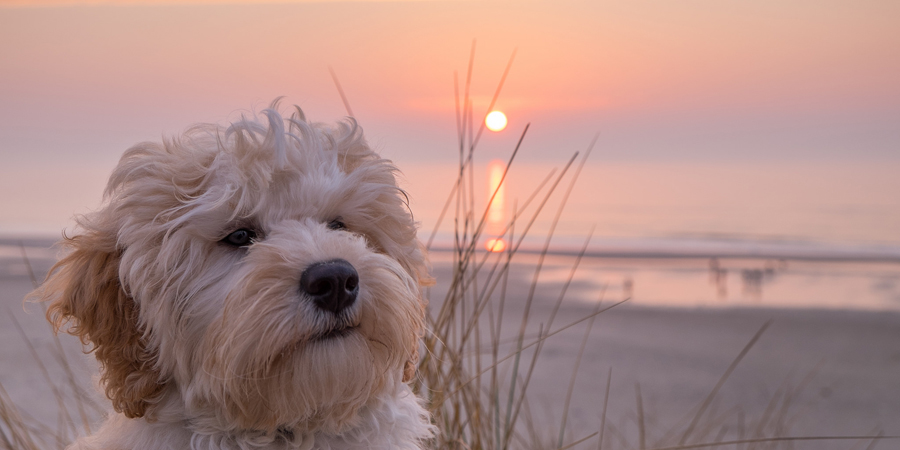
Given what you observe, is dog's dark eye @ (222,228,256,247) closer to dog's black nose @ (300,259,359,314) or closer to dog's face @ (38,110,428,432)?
dog's face @ (38,110,428,432)

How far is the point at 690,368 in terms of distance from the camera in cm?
753

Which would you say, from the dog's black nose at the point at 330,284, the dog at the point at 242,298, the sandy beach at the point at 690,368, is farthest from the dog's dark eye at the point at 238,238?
the sandy beach at the point at 690,368

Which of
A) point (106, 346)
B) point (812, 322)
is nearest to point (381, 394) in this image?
point (106, 346)

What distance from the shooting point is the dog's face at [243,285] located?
2.02 metres

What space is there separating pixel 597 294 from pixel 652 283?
1241 mm

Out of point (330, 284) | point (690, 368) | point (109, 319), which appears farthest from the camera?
point (690, 368)

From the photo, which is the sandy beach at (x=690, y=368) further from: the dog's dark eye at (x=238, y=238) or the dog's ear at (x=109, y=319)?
the dog's dark eye at (x=238, y=238)

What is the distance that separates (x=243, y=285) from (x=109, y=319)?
0.56 m

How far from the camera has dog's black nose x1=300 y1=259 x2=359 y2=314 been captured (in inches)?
79.0

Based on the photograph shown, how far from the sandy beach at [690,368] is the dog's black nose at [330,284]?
328cm

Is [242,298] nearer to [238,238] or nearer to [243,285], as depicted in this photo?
[243,285]

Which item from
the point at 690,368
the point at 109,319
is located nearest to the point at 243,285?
the point at 109,319

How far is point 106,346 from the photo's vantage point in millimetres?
2260

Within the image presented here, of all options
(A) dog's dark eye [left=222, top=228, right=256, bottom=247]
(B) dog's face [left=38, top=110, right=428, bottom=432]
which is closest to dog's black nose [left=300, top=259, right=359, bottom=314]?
(B) dog's face [left=38, top=110, right=428, bottom=432]
